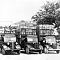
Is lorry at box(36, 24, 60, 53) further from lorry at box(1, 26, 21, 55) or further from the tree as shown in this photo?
the tree

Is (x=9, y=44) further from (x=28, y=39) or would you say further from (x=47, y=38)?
(x=47, y=38)

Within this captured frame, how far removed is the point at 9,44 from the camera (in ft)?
91.2

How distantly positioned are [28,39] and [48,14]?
16034 millimetres

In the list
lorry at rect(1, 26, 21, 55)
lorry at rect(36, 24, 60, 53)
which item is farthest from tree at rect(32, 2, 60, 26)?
lorry at rect(1, 26, 21, 55)

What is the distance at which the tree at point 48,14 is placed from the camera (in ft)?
141

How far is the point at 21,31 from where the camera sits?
29.6 meters

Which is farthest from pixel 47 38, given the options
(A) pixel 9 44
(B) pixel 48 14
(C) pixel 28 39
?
(B) pixel 48 14

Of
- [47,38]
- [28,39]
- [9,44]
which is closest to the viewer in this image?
[9,44]

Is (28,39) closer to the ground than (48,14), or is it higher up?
closer to the ground

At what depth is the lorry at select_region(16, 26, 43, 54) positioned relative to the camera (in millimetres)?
27861

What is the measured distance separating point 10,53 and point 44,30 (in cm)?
454

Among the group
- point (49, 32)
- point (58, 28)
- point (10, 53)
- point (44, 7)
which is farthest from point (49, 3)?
point (10, 53)

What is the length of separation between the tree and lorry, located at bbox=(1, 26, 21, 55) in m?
14.7

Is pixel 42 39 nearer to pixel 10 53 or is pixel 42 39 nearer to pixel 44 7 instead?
pixel 10 53
